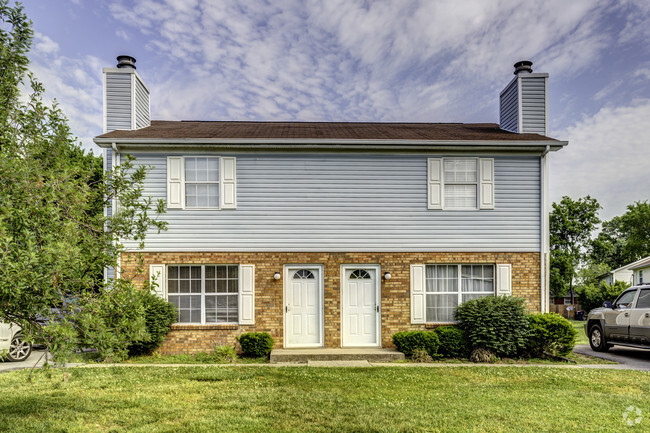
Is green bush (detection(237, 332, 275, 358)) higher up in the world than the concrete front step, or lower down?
higher up

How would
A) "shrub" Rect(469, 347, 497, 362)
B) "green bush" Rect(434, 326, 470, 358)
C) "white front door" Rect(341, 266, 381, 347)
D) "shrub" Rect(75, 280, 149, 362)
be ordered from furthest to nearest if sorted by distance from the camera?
"white front door" Rect(341, 266, 381, 347) < "green bush" Rect(434, 326, 470, 358) < "shrub" Rect(469, 347, 497, 362) < "shrub" Rect(75, 280, 149, 362)

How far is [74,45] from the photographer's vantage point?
863 cm

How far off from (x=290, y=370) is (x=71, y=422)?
14.7 feet

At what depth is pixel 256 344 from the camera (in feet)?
35.9

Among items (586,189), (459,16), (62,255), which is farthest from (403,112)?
(586,189)

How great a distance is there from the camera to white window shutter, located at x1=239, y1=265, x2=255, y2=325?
11.5 metres

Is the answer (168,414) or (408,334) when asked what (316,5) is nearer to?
(408,334)

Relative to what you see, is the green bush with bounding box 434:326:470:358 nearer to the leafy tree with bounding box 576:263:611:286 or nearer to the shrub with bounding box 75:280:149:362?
the shrub with bounding box 75:280:149:362

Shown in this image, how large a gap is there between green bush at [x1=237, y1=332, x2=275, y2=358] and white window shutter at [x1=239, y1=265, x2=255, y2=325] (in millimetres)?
539

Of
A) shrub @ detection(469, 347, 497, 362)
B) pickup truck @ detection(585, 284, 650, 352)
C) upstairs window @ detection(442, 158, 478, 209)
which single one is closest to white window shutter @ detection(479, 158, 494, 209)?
upstairs window @ detection(442, 158, 478, 209)

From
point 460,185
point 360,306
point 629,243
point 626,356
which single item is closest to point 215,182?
point 360,306

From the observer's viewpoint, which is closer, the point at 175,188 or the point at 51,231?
the point at 51,231

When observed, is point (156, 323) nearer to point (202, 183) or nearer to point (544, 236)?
point (202, 183)

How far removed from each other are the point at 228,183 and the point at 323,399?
21.3 feet
